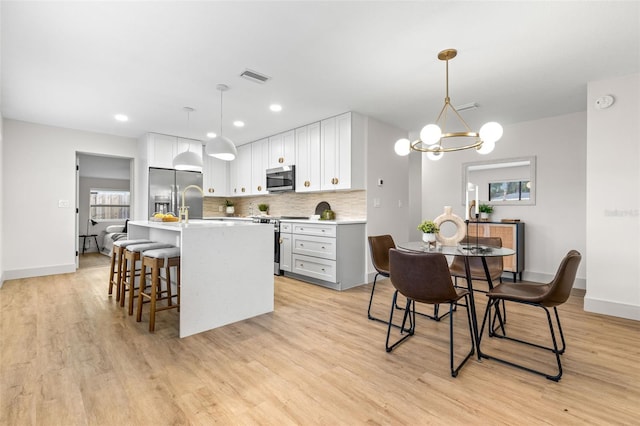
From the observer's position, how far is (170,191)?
563 cm

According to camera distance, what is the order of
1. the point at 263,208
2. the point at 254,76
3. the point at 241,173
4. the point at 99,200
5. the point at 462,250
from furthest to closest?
the point at 99,200
the point at 241,173
the point at 263,208
the point at 254,76
the point at 462,250

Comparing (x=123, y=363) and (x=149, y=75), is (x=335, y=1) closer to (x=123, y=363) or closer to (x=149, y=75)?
(x=149, y=75)

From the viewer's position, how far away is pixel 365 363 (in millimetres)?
2088

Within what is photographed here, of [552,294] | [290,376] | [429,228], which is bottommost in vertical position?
[290,376]

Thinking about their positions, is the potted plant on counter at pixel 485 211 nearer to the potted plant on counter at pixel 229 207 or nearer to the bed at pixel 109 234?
the potted plant on counter at pixel 229 207

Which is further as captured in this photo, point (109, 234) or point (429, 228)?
point (109, 234)

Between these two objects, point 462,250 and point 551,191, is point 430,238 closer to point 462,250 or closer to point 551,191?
point 462,250

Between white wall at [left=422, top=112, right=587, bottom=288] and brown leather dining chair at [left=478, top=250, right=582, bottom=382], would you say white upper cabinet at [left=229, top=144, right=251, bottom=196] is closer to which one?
white wall at [left=422, top=112, right=587, bottom=288]

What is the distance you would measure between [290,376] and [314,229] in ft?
8.21

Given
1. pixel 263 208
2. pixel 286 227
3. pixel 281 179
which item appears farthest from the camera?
pixel 263 208

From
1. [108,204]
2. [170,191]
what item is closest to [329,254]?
[170,191]

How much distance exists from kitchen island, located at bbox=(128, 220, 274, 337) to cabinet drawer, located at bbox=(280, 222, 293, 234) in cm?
155

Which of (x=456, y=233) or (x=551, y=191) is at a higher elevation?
(x=551, y=191)

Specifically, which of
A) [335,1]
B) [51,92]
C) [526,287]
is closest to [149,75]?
[51,92]
